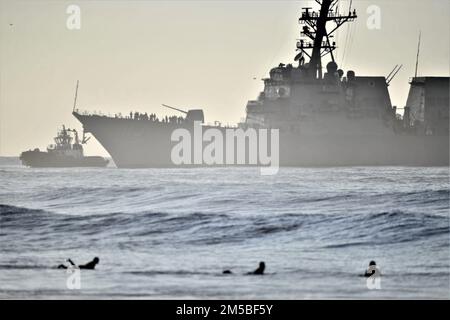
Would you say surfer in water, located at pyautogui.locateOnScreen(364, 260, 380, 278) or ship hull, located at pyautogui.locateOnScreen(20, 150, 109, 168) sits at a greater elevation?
ship hull, located at pyautogui.locateOnScreen(20, 150, 109, 168)

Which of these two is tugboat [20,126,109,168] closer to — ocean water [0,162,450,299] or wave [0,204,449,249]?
ocean water [0,162,450,299]

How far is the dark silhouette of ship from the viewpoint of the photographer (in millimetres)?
84625

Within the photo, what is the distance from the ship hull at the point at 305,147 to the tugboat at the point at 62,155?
13.8m

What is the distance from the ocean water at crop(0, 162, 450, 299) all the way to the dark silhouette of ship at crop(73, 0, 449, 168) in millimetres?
32747

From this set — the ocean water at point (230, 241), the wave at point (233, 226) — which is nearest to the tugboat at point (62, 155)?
the ocean water at point (230, 241)

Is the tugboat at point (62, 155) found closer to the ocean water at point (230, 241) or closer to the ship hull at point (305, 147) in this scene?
the ship hull at point (305, 147)

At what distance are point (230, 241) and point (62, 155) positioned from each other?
7088cm

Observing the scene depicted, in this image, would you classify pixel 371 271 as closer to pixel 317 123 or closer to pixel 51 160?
pixel 317 123

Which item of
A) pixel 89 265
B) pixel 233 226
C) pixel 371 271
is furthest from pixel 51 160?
pixel 371 271

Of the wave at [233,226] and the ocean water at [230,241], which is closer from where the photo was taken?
the ocean water at [230,241]

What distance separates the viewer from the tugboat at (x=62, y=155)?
98.5m

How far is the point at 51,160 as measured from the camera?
324ft

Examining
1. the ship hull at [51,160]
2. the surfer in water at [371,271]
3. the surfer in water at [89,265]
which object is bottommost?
the surfer in water at [89,265]

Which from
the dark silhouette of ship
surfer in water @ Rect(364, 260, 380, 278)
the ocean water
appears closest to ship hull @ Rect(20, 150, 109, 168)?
the dark silhouette of ship
